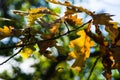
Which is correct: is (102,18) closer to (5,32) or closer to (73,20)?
(73,20)

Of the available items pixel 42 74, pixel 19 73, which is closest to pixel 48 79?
pixel 42 74

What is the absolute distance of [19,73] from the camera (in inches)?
120

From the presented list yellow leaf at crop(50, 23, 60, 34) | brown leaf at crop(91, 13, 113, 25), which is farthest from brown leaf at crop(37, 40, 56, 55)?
brown leaf at crop(91, 13, 113, 25)

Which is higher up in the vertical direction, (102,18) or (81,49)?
(102,18)

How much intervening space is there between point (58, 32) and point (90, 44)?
0.09 m

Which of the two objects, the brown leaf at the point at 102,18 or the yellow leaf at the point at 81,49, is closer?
the brown leaf at the point at 102,18

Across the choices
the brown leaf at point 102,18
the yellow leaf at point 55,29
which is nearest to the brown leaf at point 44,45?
the yellow leaf at point 55,29

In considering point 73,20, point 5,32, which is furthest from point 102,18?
point 5,32

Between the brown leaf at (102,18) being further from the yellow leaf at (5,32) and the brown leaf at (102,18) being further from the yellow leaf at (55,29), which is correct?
the yellow leaf at (5,32)

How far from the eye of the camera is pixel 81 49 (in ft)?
2.62

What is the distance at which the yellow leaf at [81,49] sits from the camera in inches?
31.0

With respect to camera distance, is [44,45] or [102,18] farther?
[44,45]

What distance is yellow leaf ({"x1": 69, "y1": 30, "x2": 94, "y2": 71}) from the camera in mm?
788

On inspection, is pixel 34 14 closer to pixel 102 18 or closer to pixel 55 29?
pixel 55 29
